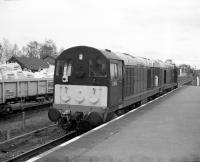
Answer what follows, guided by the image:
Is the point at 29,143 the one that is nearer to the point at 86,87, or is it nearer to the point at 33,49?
the point at 86,87

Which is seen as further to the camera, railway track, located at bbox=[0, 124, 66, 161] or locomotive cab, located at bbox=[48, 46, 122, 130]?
locomotive cab, located at bbox=[48, 46, 122, 130]

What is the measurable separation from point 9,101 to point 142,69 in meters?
7.49

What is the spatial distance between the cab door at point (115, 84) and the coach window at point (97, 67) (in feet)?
1.09

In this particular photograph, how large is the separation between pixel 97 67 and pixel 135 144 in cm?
440

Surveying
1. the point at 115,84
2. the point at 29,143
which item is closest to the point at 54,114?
the point at 29,143

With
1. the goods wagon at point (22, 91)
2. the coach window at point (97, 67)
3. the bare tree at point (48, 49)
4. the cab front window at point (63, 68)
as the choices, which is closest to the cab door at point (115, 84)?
the coach window at point (97, 67)

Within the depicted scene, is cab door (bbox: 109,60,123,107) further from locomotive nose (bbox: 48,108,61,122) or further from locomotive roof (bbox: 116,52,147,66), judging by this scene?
locomotive nose (bbox: 48,108,61,122)

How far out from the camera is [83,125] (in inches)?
490

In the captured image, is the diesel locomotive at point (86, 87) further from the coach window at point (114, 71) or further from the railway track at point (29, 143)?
the railway track at point (29, 143)

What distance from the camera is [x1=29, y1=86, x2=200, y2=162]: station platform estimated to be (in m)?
7.13

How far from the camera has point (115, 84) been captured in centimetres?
1247

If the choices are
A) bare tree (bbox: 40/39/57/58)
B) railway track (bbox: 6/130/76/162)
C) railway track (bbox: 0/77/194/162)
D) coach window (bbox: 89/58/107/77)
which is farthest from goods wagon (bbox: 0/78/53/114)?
bare tree (bbox: 40/39/57/58)

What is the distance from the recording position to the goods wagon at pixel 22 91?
663 inches

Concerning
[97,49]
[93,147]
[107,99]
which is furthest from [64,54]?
[93,147]
